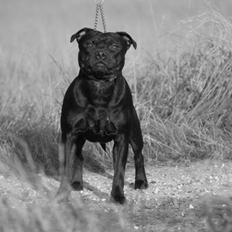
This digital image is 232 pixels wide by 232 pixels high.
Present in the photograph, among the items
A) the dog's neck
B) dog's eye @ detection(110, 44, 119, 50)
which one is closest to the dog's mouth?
the dog's neck

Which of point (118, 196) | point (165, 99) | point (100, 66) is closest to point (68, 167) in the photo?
point (118, 196)

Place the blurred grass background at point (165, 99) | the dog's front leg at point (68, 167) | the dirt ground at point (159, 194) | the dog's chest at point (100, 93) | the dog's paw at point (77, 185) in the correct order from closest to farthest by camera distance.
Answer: the dirt ground at point (159, 194)
the dog's front leg at point (68, 167)
the dog's chest at point (100, 93)
the dog's paw at point (77, 185)
the blurred grass background at point (165, 99)

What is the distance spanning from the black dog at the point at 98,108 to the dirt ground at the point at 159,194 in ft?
0.69

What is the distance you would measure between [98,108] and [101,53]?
0.48 metres

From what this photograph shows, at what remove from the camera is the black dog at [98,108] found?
22.1 ft

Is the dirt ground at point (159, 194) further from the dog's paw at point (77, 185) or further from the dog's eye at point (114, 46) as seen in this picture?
the dog's eye at point (114, 46)

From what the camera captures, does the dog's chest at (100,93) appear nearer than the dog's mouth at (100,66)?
No

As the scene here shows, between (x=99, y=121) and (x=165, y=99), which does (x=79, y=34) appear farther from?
(x=165, y=99)

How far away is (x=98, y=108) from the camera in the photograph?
683 cm

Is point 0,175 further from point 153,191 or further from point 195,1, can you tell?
point 195,1

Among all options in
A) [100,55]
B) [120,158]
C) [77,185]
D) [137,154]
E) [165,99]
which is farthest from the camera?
[165,99]

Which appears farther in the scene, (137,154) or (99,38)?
(137,154)

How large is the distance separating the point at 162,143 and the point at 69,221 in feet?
8.98

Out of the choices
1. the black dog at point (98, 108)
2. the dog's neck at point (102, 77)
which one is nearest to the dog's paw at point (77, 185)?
the black dog at point (98, 108)
